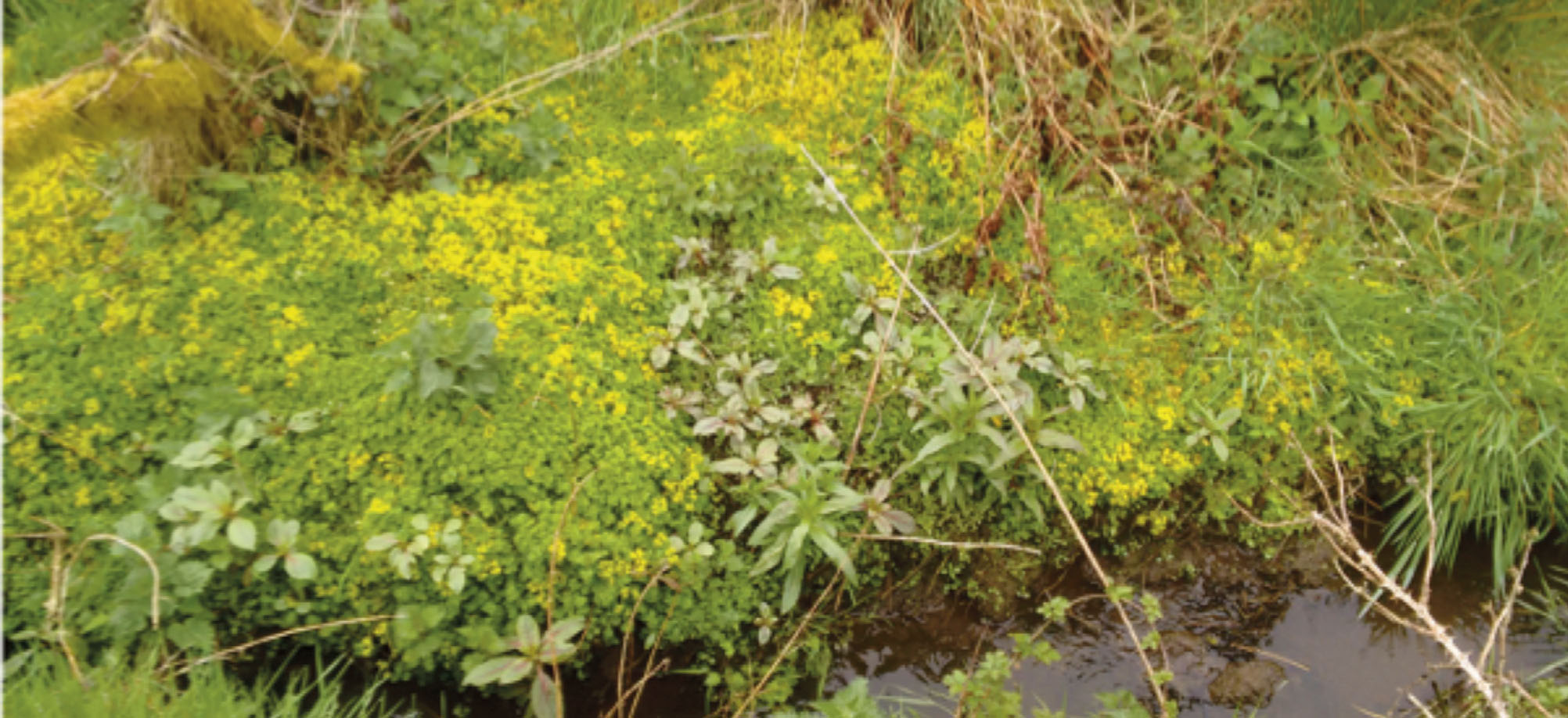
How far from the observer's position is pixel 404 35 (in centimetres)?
303

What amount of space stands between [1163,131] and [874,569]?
207cm

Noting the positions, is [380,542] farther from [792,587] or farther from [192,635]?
[792,587]

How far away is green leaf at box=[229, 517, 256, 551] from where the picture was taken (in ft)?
7.32

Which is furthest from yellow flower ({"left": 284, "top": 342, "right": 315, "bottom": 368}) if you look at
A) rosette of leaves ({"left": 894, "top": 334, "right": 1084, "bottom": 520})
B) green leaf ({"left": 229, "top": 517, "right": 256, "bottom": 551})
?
rosette of leaves ({"left": 894, "top": 334, "right": 1084, "bottom": 520})

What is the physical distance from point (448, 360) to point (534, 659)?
0.83m

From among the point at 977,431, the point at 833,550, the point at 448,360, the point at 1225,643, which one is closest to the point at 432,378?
the point at 448,360

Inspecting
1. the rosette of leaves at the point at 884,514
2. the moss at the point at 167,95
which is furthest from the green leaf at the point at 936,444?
the moss at the point at 167,95

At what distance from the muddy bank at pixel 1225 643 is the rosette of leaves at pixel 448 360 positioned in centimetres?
132

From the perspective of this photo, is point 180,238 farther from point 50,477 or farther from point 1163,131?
point 1163,131

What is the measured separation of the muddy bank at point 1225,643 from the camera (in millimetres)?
2695

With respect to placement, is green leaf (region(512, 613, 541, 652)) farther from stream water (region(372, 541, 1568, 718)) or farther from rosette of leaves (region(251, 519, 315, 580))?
rosette of leaves (region(251, 519, 315, 580))

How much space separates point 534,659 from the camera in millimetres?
2289

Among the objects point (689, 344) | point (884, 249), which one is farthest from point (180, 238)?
point (884, 249)

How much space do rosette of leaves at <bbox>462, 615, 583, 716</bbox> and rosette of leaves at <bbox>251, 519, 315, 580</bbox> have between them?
0.49 meters
